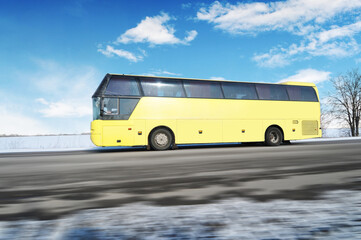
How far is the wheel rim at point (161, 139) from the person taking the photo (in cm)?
1082

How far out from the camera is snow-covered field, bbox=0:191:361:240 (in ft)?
4.21

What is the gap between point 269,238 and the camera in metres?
1.22

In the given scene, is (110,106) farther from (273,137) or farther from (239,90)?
(273,137)

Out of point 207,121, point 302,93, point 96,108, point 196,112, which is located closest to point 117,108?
point 96,108

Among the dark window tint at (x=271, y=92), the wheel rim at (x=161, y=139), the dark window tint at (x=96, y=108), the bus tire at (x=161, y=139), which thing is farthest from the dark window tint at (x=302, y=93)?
the dark window tint at (x=96, y=108)

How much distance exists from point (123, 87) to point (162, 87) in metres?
1.84

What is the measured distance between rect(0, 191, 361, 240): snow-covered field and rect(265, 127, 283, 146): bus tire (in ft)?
37.5

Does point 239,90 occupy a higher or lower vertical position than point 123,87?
higher

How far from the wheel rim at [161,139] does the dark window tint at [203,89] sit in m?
2.44

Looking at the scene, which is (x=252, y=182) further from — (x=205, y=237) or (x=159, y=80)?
(x=159, y=80)

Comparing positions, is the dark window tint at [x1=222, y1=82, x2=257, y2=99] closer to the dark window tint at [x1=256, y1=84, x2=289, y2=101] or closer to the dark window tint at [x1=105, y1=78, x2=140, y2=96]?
the dark window tint at [x1=256, y1=84, x2=289, y2=101]

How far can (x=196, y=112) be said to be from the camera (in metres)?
11.7

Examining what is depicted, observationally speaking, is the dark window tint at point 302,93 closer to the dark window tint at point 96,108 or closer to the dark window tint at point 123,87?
the dark window tint at point 123,87

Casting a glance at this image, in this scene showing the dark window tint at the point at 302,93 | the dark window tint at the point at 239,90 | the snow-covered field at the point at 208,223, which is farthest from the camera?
the dark window tint at the point at 302,93
